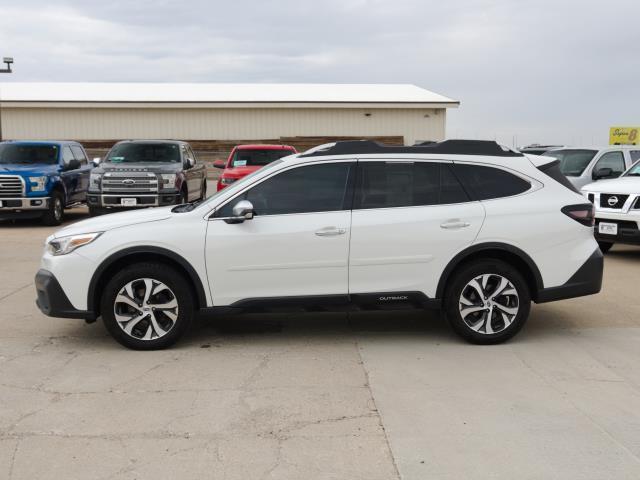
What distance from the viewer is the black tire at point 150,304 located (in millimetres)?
5840

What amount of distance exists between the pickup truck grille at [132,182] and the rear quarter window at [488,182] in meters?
10.1

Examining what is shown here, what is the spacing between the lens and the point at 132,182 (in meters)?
15.0

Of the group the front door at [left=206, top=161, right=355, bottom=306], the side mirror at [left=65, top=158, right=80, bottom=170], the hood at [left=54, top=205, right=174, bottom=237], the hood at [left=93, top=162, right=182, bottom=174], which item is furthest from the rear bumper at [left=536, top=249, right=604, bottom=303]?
the side mirror at [left=65, top=158, right=80, bottom=170]

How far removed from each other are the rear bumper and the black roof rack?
1.16m

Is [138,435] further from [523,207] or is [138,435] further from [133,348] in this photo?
[523,207]

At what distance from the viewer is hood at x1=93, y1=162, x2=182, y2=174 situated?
15.1m

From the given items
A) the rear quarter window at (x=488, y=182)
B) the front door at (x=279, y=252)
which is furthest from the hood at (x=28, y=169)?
the rear quarter window at (x=488, y=182)

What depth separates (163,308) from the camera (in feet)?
19.3

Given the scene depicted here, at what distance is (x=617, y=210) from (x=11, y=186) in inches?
468

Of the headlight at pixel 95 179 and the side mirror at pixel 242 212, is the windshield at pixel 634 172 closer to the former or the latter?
the side mirror at pixel 242 212

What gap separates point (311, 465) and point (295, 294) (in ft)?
7.55

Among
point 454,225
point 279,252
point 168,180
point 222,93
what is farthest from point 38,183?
point 222,93

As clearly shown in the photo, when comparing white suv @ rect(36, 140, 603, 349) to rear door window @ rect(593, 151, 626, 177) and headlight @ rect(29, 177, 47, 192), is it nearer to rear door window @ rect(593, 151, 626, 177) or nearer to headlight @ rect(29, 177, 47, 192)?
rear door window @ rect(593, 151, 626, 177)

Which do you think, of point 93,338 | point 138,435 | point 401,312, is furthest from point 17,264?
point 138,435
